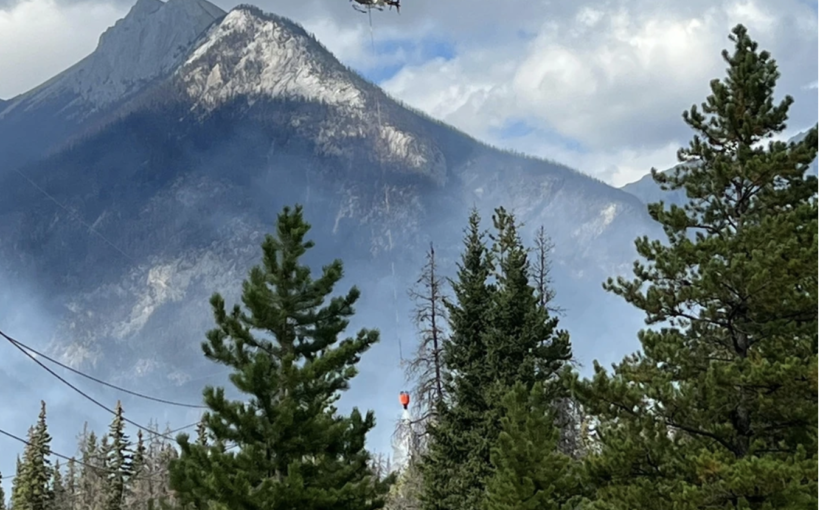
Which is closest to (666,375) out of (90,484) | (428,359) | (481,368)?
(481,368)

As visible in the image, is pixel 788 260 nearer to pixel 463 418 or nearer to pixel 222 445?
pixel 222 445

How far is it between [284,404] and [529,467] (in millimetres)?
6013

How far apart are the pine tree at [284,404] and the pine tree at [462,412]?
10.1m

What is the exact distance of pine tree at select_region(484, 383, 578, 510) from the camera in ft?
63.3

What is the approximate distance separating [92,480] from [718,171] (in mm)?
73342

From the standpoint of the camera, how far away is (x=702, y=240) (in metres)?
14.3

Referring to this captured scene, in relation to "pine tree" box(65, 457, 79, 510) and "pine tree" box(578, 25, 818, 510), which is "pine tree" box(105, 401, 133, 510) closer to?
"pine tree" box(65, 457, 79, 510)

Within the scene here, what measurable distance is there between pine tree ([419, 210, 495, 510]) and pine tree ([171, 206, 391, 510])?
1008 centimetres

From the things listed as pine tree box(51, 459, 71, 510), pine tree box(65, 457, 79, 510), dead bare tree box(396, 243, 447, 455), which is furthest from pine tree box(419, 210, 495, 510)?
pine tree box(65, 457, 79, 510)

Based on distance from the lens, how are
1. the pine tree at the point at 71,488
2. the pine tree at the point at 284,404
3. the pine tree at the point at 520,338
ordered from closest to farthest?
the pine tree at the point at 284,404 → the pine tree at the point at 520,338 → the pine tree at the point at 71,488

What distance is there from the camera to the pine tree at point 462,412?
27578 mm

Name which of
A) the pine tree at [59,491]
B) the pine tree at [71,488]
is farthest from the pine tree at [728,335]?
the pine tree at [71,488]

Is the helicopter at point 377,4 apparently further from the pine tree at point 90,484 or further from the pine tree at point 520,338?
the pine tree at point 90,484

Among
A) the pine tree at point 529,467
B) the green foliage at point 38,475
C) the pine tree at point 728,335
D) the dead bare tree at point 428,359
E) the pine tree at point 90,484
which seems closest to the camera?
the pine tree at point 728,335
